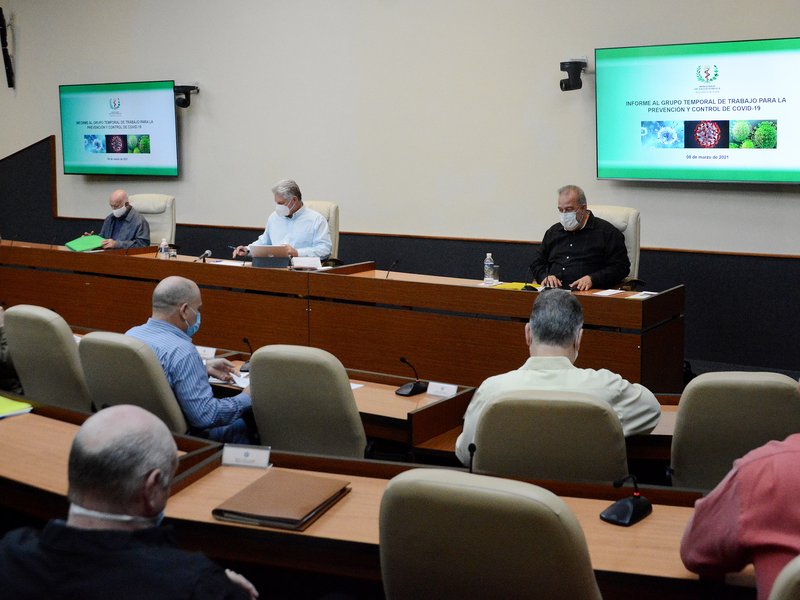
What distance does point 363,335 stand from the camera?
5781mm

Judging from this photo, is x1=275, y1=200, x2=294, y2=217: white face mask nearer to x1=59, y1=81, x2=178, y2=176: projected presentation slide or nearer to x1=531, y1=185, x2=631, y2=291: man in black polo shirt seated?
x1=531, y1=185, x2=631, y2=291: man in black polo shirt seated

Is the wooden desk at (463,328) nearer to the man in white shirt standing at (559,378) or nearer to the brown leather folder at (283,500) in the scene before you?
the man in white shirt standing at (559,378)

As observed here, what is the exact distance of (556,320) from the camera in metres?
3.17

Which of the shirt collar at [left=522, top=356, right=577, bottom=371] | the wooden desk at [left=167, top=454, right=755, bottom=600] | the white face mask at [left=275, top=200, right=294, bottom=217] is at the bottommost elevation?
the wooden desk at [left=167, top=454, right=755, bottom=600]

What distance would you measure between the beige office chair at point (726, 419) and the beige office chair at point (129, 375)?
1931mm

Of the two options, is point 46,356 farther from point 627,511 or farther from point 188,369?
point 627,511

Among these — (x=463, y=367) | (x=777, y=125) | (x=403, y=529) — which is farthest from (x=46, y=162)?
(x=403, y=529)

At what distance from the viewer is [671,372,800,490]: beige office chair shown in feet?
9.45

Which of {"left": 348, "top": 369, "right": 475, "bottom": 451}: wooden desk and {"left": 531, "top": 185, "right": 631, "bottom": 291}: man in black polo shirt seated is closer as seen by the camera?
{"left": 348, "top": 369, "right": 475, "bottom": 451}: wooden desk

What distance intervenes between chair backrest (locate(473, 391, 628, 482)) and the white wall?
→ 462cm

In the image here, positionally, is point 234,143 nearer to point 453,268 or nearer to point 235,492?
point 453,268

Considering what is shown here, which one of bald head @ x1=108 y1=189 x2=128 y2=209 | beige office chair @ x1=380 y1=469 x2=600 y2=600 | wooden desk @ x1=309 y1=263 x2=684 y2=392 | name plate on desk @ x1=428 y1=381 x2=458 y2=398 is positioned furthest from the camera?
bald head @ x1=108 y1=189 x2=128 y2=209

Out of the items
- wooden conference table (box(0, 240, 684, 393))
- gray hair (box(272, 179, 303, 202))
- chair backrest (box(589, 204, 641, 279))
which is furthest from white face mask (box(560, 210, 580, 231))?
gray hair (box(272, 179, 303, 202))

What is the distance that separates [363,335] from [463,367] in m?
0.74
